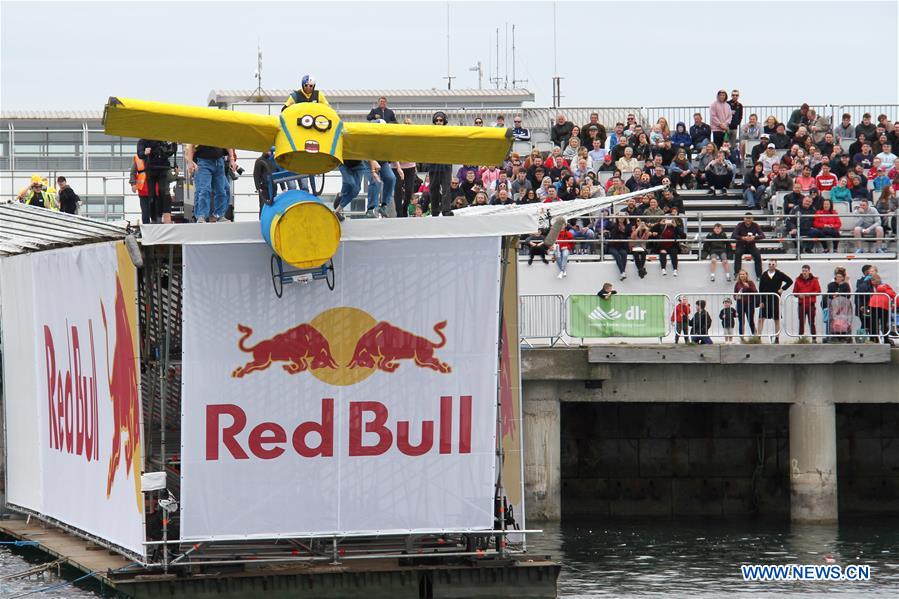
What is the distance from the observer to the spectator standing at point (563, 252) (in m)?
34.8

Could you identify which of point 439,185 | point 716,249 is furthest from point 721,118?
point 439,185

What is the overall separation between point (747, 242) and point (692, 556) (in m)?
8.27

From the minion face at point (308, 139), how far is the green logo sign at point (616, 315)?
40.2 ft

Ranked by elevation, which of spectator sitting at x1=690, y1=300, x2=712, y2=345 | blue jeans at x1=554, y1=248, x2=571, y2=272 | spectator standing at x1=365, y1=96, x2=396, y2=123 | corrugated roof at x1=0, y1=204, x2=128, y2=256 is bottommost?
spectator sitting at x1=690, y1=300, x2=712, y2=345

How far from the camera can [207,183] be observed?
21.9 metres

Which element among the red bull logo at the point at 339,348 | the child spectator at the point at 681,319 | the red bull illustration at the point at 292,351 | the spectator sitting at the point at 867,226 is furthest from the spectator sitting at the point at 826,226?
the red bull illustration at the point at 292,351

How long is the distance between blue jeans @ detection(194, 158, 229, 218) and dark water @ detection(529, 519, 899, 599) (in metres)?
6.74

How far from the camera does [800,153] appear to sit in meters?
38.6

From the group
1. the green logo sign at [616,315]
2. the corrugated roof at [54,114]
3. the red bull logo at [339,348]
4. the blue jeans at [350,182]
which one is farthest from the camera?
the corrugated roof at [54,114]

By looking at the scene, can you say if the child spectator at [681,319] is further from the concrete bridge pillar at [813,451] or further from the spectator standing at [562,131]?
the spectator standing at [562,131]

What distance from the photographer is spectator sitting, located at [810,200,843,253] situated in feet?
119

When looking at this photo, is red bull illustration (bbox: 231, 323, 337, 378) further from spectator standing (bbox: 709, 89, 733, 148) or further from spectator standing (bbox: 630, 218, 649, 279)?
spectator standing (bbox: 709, 89, 733, 148)

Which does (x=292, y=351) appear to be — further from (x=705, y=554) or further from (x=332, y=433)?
(x=705, y=554)

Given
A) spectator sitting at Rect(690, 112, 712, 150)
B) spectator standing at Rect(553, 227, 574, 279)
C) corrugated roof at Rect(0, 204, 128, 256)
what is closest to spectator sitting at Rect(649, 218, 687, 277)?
spectator standing at Rect(553, 227, 574, 279)
